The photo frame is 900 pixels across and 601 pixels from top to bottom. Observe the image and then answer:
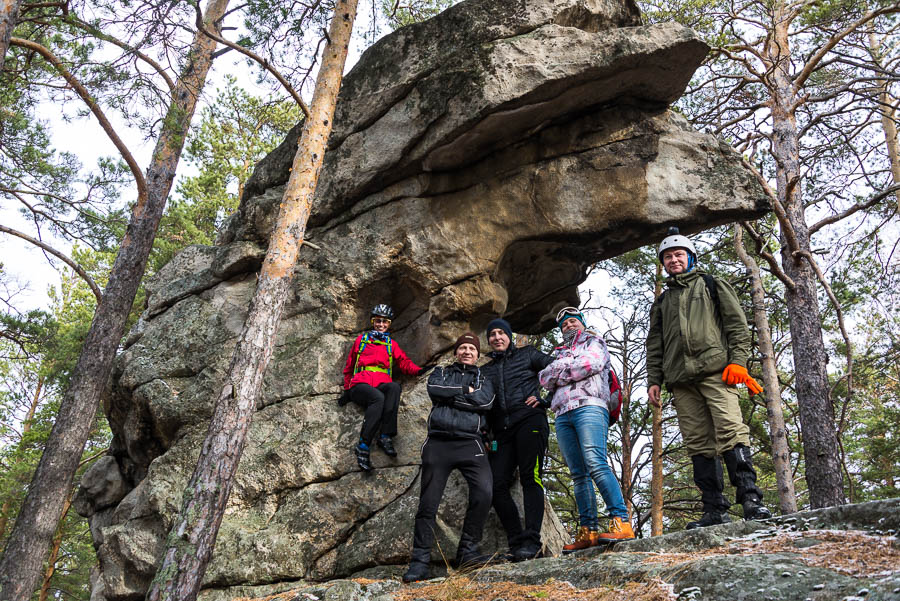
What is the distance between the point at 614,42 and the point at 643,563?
20.0 ft

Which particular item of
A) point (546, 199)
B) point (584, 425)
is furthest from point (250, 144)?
point (584, 425)

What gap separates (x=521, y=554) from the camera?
5605 mm

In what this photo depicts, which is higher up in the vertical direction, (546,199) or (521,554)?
(546,199)

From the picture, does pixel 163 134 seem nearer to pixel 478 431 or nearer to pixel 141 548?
pixel 141 548

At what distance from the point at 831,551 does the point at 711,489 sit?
155 centimetres

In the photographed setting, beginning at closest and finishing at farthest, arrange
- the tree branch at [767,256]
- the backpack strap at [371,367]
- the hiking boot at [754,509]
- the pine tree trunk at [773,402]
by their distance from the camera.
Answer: the hiking boot at [754,509], the backpack strap at [371,367], the tree branch at [767,256], the pine tree trunk at [773,402]

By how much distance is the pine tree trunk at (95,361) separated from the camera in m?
8.29

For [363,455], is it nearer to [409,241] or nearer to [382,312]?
[382,312]

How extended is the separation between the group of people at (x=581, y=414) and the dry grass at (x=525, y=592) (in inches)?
17.9

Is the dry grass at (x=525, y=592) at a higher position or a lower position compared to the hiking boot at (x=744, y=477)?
lower

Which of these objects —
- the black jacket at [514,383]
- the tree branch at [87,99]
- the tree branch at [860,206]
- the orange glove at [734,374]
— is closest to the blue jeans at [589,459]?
the black jacket at [514,383]

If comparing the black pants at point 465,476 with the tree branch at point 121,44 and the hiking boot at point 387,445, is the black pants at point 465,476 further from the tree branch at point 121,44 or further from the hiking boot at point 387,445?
the tree branch at point 121,44

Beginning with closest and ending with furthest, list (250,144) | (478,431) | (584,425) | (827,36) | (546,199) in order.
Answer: (584,425) → (478,431) → (546,199) → (827,36) → (250,144)

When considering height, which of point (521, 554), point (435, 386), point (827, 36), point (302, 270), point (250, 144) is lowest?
point (521, 554)
